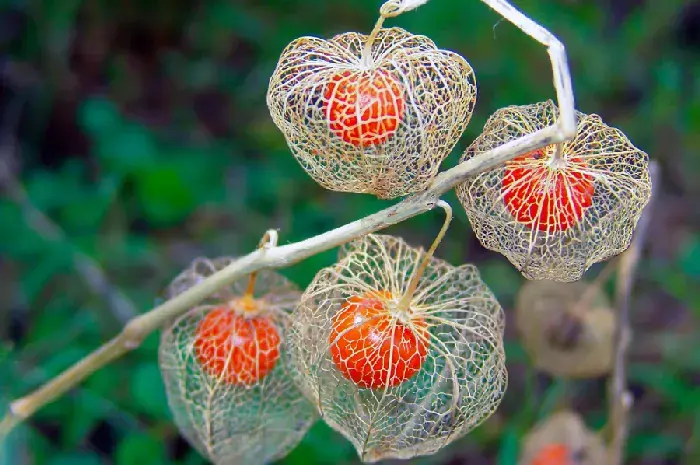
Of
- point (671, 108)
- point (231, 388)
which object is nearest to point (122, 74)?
point (231, 388)

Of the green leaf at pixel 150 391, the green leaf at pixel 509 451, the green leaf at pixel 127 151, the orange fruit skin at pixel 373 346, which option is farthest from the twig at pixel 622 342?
the green leaf at pixel 127 151

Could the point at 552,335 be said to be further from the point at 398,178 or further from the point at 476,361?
the point at 398,178

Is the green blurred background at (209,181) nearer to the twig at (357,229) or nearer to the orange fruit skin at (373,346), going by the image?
the twig at (357,229)

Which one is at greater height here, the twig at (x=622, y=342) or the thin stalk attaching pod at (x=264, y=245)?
the thin stalk attaching pod at (x=264, y=245)

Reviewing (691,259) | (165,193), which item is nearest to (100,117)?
(165,193)

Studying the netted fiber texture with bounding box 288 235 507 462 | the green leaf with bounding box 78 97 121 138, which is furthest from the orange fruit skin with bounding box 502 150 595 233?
the green leaf with bounding box 78 97 121 138

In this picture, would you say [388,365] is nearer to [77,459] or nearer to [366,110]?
[366,110]

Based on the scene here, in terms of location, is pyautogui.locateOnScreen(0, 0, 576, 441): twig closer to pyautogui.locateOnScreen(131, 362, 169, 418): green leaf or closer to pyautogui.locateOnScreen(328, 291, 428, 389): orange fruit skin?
pyautogui.locateOnScreen(328, 291, 428, 389): orange fruit skin
